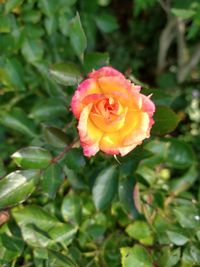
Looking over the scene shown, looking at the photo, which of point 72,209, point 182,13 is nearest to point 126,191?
point 72,209

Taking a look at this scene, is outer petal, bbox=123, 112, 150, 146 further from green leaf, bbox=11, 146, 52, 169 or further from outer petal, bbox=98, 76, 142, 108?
green leaf, bbox=11, 146, 52, 169

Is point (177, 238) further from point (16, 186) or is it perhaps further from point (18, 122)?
point (18, 122)

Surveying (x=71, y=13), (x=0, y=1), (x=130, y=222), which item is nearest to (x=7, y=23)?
(x=0, y=1)

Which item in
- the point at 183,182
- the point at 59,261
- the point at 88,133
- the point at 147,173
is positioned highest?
the point at 88,133

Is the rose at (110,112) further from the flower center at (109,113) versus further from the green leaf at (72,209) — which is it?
the green leaf at (72,209)

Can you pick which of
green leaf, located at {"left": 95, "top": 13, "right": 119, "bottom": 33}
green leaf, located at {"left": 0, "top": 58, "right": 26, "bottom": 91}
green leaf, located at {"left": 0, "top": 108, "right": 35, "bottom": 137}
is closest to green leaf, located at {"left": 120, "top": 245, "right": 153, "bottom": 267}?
green leaf, located at {"left": 0, "top": 108, "right": 35, "bottom": 137}

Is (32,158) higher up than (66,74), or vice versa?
(66,74)
